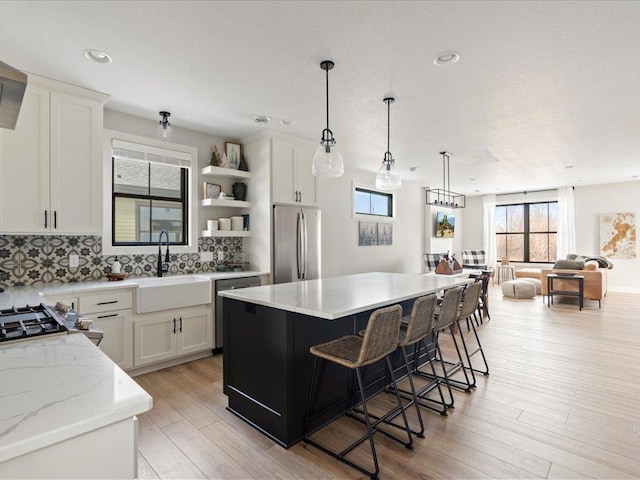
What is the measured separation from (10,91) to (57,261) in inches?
101

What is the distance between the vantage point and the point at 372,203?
7.05m

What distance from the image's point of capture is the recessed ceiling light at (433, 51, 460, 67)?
2.49m

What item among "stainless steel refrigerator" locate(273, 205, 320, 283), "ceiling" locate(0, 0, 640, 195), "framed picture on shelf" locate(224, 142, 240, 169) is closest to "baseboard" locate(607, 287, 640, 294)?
"ceiling" locate(0, 0, 640, 195)

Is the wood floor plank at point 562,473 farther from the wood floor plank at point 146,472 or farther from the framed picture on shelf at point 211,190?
the framed picture on shelf at point 211,190

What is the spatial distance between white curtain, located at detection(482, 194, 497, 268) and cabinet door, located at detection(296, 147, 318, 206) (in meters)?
7.07

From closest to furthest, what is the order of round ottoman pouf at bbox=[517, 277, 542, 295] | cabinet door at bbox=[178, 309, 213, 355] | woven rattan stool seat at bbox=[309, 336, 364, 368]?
woven rattan stool seat at bbox=[309, 336, 364, 368] < cabinet door at bbox=[178, 309, 213, 355] < round ottoman pouf at bbox=[517, 277, 542, 295]

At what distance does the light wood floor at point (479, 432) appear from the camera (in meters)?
1.96

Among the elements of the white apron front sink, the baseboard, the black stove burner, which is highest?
the black stove burner

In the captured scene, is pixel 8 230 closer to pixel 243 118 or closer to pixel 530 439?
pixel 243 118

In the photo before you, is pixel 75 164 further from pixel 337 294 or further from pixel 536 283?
pixel 536 283

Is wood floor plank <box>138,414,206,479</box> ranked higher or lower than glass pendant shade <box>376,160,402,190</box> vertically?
lower

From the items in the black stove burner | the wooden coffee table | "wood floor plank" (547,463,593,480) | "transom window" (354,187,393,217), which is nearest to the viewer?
the black stove burner

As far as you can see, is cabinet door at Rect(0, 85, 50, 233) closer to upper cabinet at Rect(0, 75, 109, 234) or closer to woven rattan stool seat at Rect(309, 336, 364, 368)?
upper cabinet at Rect(0, 75, 109, 234)

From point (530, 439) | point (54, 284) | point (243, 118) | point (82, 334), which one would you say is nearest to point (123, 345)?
point (54, 284)
